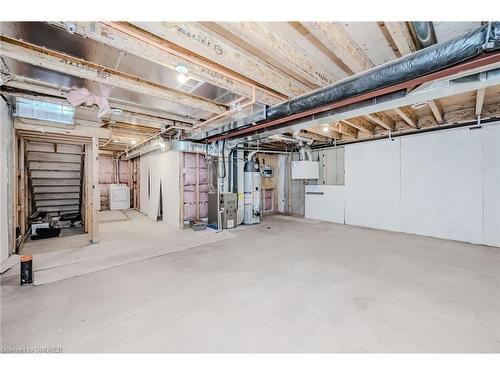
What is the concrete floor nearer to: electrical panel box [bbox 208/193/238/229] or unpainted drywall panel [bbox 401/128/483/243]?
unpainted drywall panel [bbox 401/128/483/243]

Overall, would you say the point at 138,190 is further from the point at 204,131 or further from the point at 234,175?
the point at 204,131

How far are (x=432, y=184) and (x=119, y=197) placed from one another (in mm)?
9468

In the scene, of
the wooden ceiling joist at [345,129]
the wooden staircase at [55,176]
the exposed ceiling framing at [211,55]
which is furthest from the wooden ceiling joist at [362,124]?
the wooden staircase at [55,176]

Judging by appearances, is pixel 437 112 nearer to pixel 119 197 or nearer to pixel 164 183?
pixel 164 183

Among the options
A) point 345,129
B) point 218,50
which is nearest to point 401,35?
point 218,50

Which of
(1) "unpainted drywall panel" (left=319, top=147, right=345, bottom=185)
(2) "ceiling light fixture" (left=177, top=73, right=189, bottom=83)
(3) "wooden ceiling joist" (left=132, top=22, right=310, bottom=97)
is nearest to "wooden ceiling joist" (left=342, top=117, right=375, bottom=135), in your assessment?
(1) "unpainted drywall panel" (left=319, top=147, right=345, bottom=185)

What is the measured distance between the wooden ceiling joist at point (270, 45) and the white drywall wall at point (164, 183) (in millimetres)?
3770

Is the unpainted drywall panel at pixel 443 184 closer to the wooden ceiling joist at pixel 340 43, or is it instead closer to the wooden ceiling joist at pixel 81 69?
the wooden ceiling joist at pixel 340 43

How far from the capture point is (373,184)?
203 inches

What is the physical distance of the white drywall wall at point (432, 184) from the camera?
12.4ft

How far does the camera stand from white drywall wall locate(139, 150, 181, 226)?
17.4 ft

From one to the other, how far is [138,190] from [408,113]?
330 inches

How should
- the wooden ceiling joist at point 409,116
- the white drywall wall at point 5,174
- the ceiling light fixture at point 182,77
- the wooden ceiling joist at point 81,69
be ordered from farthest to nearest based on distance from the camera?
the wooden ceiling joist at point 409,116
the white drywall wall at point 5,174
the ceiling light fixture at point 182,77
the wooden ceiling joist at point 81,69

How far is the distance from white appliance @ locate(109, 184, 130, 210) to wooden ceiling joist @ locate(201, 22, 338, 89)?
8015 millimetres
